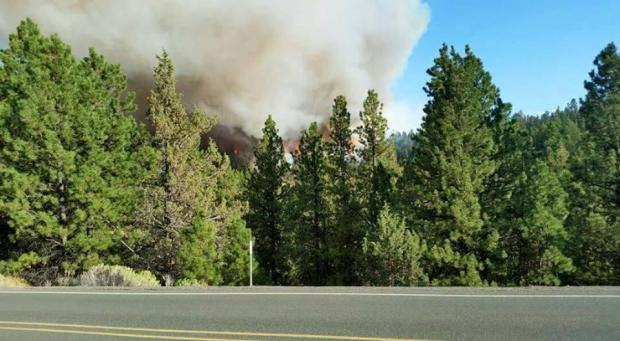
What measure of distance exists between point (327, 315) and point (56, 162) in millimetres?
18676

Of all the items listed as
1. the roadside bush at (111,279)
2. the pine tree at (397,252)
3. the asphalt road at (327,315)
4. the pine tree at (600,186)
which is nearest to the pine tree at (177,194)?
the pine tree at (397,252)

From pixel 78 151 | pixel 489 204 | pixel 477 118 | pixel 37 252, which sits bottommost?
pixel 37 252

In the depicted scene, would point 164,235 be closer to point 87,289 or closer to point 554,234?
point 87,289

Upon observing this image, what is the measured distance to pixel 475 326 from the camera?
5.84 meters

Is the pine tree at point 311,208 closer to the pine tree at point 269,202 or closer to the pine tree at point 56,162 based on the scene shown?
the pine tree at point 269,202

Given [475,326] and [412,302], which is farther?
[412,302]

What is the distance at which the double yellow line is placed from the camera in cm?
577

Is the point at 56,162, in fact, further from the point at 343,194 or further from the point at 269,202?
the point at 343,194

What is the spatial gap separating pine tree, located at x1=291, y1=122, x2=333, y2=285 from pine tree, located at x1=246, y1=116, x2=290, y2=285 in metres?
1.05

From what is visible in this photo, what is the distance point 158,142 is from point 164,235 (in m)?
4.83

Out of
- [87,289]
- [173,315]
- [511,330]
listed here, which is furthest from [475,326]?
[87,289]

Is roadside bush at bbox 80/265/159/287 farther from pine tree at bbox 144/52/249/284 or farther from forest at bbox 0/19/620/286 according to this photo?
pine tree at bbox 144/52/249/284

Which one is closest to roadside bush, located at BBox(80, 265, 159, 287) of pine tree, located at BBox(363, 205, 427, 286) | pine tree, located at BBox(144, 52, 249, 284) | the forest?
the forest

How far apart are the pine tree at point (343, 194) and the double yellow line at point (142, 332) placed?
25917mm
